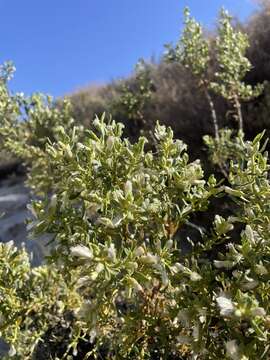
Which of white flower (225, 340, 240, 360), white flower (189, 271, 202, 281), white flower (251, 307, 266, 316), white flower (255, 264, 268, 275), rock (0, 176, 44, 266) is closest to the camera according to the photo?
white flower (251, 307, 266, 316)

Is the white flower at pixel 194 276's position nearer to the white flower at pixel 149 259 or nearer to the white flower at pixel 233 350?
the white flower at pixel 149 259

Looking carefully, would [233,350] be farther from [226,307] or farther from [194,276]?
[194,276]

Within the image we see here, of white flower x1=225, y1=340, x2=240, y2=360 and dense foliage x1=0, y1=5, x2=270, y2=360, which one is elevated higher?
dense foliage x1=0, y1=5, x2=270, y2=360

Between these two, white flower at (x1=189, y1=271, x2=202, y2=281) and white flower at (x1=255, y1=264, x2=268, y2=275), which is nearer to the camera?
white flower at (x1=255, y1=264, x2=268, y2=275)

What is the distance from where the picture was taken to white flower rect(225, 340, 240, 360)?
138cm

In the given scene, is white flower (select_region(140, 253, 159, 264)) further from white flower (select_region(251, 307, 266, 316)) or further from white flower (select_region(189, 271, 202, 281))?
white flower (select_region(251, 307, 266, 316))

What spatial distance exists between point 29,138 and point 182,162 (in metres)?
4.07

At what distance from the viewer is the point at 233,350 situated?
54.6 inches

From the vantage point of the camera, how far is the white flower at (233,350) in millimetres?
1376

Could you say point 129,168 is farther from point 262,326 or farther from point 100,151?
point 262,326

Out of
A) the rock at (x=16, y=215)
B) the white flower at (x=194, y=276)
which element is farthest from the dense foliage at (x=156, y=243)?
the rock at (x=16, y=215)

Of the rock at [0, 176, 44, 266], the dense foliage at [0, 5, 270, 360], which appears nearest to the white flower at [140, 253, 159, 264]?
the dense foliage at [0, 5, 270, 360]

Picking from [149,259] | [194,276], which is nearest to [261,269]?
[194,276]

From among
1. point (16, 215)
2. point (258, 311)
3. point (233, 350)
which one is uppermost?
point (16, 215)
